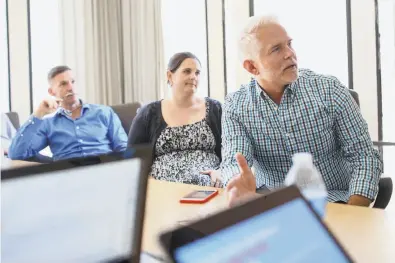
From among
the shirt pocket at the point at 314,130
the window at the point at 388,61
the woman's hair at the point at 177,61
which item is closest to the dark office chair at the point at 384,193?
the shirt pocket at the point at 314,130

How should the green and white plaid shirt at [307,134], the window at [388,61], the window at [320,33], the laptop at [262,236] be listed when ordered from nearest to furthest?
the laptop at [262,236] → the green and white plaid shirt at [307,134] → the window at [388,61] → the window at [320,33]

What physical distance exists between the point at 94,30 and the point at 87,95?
A: 2.43ft

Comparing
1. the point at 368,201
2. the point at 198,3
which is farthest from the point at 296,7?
the point at 368,201

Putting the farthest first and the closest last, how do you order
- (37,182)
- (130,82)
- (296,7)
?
(130,82)
(296,7)
(37,182)

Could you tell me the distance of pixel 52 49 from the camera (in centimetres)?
505

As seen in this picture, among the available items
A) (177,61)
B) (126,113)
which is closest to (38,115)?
(126,113)

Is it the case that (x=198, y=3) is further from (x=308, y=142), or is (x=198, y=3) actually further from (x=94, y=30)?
(x=308, y=142)

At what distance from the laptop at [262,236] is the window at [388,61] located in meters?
3.26

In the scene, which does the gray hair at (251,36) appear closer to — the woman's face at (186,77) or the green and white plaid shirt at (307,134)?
the green and white plaid shirt at (307,134)

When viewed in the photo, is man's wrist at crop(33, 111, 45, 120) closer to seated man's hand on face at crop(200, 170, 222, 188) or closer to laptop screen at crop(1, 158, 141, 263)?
seated man's hand on face at crop(200, 170, 222, 188)

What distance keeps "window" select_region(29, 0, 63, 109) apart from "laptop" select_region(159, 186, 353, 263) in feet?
15.5

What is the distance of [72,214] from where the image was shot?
0.62 meters

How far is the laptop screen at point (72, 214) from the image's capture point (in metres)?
0.59

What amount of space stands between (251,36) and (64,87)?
1.81m
